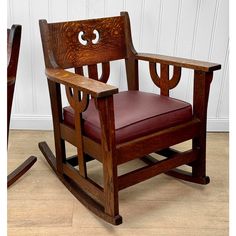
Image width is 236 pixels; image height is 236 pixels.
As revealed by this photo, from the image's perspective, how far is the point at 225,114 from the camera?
214 cm

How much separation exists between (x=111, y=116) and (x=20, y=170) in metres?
0.68

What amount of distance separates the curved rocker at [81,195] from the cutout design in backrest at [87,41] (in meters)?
0.49

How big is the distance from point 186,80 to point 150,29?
37 centimetres

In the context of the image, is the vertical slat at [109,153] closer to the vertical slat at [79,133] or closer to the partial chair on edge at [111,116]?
the partial chair on edge at [111,116]

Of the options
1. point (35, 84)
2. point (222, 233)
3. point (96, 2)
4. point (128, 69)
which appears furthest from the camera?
point (35, 84)

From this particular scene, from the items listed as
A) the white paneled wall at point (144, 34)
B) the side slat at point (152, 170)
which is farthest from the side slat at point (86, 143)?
the white paneled wall at point (144, 34)

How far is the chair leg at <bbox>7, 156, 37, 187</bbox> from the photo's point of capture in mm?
1592

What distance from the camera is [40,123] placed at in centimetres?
212

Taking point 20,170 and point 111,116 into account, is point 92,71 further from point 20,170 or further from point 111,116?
point 20,170

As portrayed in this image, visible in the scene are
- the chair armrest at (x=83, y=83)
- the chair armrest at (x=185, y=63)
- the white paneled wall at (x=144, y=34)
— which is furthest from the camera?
the white paneled wall at (x=144, y=34)

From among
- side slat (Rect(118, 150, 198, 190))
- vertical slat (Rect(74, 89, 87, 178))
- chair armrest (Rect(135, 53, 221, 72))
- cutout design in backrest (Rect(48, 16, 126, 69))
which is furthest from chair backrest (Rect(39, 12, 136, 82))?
side slat (Rect(118, 150, 198, 190))

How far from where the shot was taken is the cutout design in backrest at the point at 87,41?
57.6 inches
